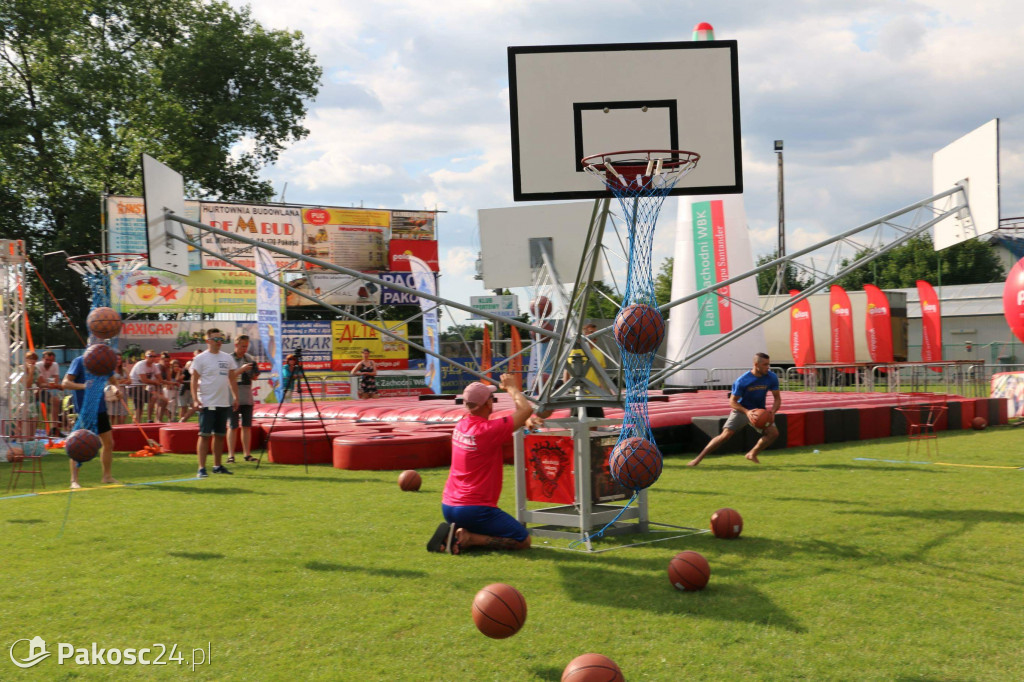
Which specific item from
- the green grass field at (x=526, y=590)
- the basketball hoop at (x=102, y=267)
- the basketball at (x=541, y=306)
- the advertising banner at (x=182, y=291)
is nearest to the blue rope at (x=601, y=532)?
the green grass field at (x=526, y=590)

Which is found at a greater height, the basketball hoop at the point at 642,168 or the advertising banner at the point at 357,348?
the basketball hoop at the point at 642,168

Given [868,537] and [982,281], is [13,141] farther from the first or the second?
[982,281]

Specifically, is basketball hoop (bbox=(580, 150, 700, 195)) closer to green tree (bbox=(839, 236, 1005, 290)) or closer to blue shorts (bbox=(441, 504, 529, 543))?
blue shorts (bbox=(441, 504, 529, 543))

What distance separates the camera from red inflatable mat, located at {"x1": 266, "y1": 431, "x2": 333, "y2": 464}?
43.5 feet

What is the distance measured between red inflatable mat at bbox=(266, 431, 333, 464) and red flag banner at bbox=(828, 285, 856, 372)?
70.0ft

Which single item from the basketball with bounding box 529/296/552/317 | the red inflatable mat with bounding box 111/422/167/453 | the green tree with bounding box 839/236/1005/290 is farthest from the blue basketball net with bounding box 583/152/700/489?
the green tree with bounding box 839/236/1005/290

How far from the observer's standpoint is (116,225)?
34250 mm

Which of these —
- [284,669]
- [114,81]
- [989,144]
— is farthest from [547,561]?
[114,81]

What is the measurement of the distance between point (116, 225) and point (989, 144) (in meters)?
32.5

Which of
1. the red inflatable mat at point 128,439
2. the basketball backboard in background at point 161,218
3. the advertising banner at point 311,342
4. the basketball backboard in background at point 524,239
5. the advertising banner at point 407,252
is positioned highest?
the advertising banner at point 407,252

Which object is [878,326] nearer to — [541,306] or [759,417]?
[541,306]

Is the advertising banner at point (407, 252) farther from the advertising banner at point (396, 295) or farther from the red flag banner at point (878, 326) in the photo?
the red flag banner at point (878, 326)

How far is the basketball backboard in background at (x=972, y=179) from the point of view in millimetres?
9102

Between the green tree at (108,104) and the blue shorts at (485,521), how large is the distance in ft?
117
